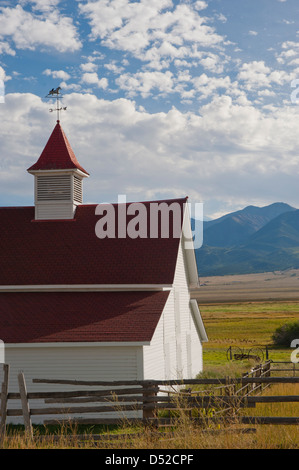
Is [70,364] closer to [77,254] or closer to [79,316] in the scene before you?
[79,316]

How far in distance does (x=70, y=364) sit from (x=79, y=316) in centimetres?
202

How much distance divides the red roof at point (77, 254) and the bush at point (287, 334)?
28645 mm

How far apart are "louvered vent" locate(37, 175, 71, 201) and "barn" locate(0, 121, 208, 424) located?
47 millimetres

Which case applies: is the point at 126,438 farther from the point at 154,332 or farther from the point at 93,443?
the point at 154,332

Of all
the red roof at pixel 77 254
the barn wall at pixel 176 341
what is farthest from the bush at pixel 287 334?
the red roof at pixel 77 254

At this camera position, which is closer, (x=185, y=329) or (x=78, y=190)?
(x=185, y=329)

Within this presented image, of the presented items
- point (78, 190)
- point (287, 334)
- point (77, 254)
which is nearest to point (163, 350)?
point (77, 254)

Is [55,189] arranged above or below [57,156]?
below

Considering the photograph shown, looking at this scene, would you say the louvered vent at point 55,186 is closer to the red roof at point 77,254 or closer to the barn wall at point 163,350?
the red roof at point 77,254

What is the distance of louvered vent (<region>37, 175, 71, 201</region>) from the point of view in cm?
2634

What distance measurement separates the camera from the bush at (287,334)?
50375mm

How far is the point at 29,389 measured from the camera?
64.4 feet

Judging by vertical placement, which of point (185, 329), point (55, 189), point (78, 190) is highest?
point (78, 190)

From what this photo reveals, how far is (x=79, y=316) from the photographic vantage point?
2112cm
